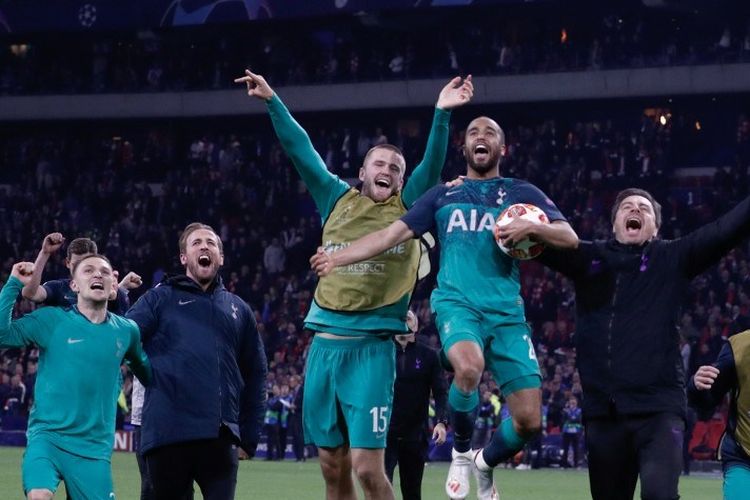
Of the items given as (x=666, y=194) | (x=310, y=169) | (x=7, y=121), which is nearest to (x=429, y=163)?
(x=310, y=169)

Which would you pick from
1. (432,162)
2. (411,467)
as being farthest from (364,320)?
(411,467)

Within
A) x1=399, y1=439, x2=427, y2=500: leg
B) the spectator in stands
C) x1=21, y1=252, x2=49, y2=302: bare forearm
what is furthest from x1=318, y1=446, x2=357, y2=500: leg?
the spectator in stands

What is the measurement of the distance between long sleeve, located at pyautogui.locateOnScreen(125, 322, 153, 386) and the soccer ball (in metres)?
2.43

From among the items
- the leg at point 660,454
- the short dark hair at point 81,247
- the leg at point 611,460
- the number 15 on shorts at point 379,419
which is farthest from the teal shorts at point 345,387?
the short dark hair at point 81,247

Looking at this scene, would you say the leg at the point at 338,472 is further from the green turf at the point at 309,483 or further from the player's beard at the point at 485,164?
the green turf at the point at 309,483

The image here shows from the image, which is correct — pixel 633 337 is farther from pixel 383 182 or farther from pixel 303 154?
pixel 303 154

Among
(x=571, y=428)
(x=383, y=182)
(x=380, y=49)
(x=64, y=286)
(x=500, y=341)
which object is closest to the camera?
(x=500, y=341)

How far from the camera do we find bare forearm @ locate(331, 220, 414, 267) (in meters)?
9.03

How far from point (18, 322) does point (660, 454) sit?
4.14 m

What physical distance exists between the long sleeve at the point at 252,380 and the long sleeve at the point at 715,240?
294 cm

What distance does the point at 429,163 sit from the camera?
10.1 m

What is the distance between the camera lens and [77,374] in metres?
9.26

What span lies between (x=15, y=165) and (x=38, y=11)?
17.9 ft

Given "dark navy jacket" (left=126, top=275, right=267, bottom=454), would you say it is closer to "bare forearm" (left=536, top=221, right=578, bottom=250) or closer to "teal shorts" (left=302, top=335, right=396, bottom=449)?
"teal shorts" (left=302, top=335, right=396, bottom=449)
